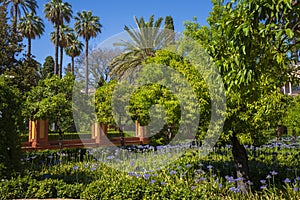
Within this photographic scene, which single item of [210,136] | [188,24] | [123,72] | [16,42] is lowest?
[210,136]

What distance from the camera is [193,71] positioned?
21.1 ft

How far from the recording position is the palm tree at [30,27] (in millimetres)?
35281

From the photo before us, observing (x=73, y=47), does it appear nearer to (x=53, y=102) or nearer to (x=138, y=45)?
(x=138, y=45)

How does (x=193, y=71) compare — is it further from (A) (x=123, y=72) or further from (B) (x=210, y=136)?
(A) (x=123, y=72)

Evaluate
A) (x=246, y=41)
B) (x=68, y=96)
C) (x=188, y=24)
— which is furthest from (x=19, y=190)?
(x=68, y=96)

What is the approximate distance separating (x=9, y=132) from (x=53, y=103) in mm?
5883

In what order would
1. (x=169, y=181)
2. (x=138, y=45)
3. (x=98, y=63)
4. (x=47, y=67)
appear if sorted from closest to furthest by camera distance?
(x=169, y=181) → (x=138, y=45) → (x=98, y=63) → (x=47, y=67)

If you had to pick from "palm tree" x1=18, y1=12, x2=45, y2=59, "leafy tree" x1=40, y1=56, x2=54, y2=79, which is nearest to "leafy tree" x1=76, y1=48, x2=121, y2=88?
"palm tree" x1=18, y1=12, x2=45, y2=59

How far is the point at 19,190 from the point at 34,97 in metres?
8.12

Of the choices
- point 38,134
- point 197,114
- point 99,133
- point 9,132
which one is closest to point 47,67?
point 99,133

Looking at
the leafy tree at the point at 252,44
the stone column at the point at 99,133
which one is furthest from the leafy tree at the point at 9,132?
the stone column at the point at 99,133

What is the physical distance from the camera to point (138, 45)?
23.8 metres

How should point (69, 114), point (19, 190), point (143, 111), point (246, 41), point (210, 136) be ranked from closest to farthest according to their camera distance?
point (246, 41) < point (19, 190) < point (210, 136) < point (143, 111) < point (69, 114)

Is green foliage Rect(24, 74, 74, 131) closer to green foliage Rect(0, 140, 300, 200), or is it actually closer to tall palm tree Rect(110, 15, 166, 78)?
green foliage Rect(0, 140, 300, 200)
